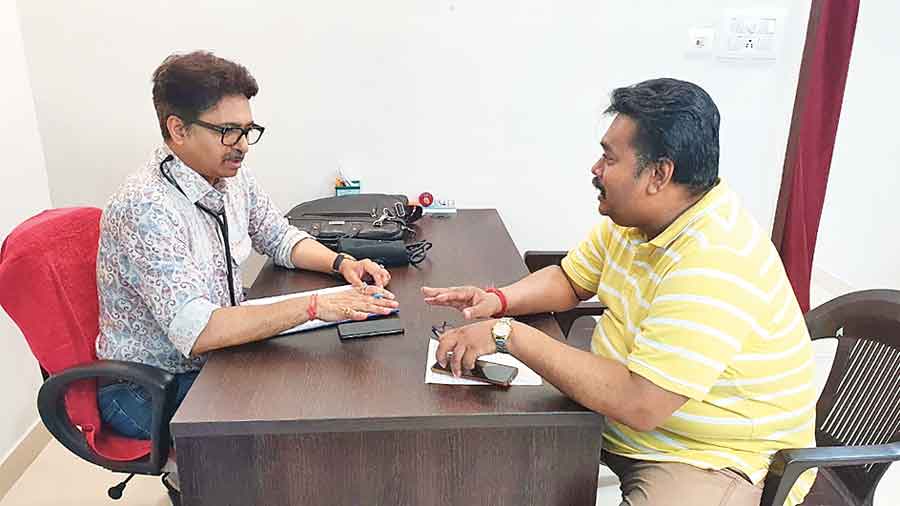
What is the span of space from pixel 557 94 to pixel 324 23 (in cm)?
77

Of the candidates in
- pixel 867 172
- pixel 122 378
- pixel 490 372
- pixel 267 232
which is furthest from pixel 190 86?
pixel 867 172

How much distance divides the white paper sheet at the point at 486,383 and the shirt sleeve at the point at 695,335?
18cm


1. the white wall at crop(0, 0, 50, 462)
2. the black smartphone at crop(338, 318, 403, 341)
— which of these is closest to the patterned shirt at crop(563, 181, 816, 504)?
the black smartphone at crop(338, 318, 403, 341)

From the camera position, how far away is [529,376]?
1235 mm

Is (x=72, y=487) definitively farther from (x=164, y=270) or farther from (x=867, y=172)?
(x=867, y=172)

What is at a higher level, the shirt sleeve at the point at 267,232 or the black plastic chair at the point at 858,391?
the shirt sleeve at the point at 267,232

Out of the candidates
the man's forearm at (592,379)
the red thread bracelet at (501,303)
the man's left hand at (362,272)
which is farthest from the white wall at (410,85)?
the man's forearm at (592,379)

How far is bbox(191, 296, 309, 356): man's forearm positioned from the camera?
4.29 ft

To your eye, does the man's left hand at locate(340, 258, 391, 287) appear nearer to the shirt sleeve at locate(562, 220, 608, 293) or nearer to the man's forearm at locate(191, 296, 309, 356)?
the man's forearm at locate(191, 296, 309, 356)

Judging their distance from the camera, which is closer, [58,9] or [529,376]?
[529,376]

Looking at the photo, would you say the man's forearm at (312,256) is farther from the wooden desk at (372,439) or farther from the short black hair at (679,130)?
the short black hair at (679,130)

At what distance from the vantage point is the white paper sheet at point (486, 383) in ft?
3.95

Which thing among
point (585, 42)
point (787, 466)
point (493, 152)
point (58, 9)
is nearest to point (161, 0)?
point (58, 9)

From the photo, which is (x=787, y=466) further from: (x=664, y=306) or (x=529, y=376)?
(x=529, y=376)
